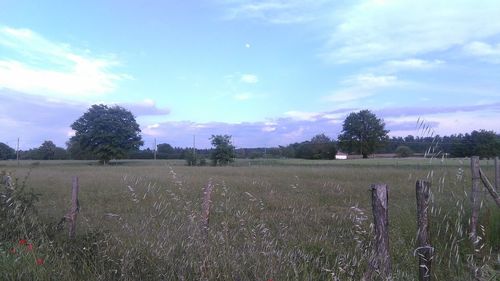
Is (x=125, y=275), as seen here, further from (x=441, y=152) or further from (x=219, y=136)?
(x=219, y=136)

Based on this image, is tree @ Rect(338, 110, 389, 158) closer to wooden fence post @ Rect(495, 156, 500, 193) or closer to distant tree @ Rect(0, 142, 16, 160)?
wooden fence post @ Rect(495, 156, 500, 193)

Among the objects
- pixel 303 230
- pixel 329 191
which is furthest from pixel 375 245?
pixel 329 191

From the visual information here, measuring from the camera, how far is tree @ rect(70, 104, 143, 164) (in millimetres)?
73375

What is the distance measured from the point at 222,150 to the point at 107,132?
2194 centimetres

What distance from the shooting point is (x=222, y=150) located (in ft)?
209

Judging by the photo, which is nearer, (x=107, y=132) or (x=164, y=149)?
(x=107, y=132)

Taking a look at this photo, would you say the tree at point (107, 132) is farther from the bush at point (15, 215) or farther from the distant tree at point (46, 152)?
the bush at point (15, 215)

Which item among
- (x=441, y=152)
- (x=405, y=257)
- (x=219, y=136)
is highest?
(x=219, y=136)

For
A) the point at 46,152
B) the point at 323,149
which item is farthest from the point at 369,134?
the point at 46,152

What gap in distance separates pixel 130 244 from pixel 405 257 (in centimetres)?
318

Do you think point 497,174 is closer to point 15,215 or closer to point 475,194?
point 475,194

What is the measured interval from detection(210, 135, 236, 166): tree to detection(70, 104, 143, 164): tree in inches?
733

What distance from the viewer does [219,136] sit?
64.1 m

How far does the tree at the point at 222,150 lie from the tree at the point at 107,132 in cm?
1862
